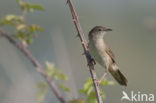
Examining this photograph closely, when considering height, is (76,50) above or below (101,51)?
below

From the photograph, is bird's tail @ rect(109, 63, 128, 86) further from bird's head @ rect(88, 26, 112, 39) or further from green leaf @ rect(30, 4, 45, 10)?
green leaf @ rect(30, 4, 45, 10)

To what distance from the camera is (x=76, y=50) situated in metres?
9.11

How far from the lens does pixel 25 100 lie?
389 cm

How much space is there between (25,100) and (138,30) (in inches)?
490

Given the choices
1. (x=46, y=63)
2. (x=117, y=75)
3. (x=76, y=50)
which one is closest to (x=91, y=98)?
(x=46, y=63)

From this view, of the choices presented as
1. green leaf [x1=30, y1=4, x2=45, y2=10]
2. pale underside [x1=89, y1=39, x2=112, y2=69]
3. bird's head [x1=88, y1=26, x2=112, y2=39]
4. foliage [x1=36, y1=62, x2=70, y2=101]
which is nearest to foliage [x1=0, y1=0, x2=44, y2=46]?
green leaf [x1=30, y1=4, x2=45, y2=10]

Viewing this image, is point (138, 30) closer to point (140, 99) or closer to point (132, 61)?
point (132, 61)

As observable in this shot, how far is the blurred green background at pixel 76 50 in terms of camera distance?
4124 millimetres

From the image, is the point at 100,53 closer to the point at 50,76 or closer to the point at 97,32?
the point at 97,32

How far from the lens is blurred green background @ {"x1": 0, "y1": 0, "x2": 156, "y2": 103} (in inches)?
162

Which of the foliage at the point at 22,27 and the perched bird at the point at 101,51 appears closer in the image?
the foliage at the point at 22,27

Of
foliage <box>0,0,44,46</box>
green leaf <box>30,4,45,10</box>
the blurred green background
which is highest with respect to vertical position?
green leaf <box>30,4,45,10</box>

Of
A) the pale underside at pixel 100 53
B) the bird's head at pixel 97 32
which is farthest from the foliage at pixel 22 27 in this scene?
the bird's head at pixel 97 32

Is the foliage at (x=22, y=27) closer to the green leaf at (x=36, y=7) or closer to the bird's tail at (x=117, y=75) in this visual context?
the green leaf at (x=36, y=7)
